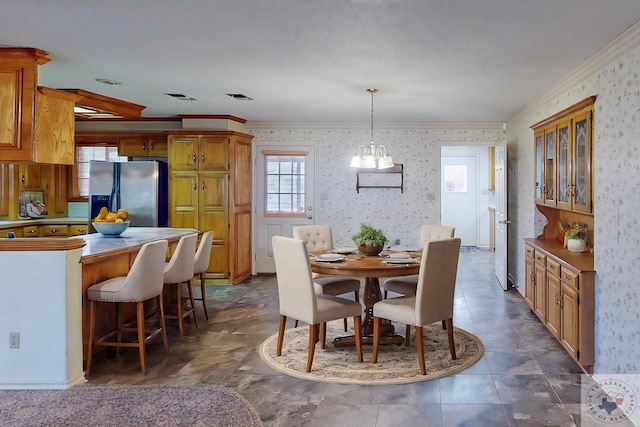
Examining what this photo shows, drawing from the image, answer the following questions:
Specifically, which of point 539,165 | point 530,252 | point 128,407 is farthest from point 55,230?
point 539,165

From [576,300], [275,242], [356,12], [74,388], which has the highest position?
[356,12]

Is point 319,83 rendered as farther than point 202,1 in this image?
Yes

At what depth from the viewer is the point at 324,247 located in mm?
4988

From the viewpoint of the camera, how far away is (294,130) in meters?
6.97

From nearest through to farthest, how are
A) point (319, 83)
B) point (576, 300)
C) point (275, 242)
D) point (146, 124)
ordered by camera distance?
1. point (576, 300)
2. point (275, 242)
3. point (319, 83)
4. point (146, 124)

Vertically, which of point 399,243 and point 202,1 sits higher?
point 202,1

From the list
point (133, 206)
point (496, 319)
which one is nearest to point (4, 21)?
point (133, 206)

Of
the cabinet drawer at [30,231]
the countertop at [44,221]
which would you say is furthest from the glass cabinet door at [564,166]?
the cabinet drawer at [30,231]

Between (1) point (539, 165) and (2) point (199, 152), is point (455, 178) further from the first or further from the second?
(2) point (199, 152)

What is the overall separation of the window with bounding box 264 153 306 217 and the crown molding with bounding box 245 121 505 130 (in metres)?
0.44

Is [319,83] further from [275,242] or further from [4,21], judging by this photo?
[4,21]

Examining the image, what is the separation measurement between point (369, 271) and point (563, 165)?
6.32 ft

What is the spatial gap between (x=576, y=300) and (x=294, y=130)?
4.62m

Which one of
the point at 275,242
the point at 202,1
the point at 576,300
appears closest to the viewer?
the point at 202,1
